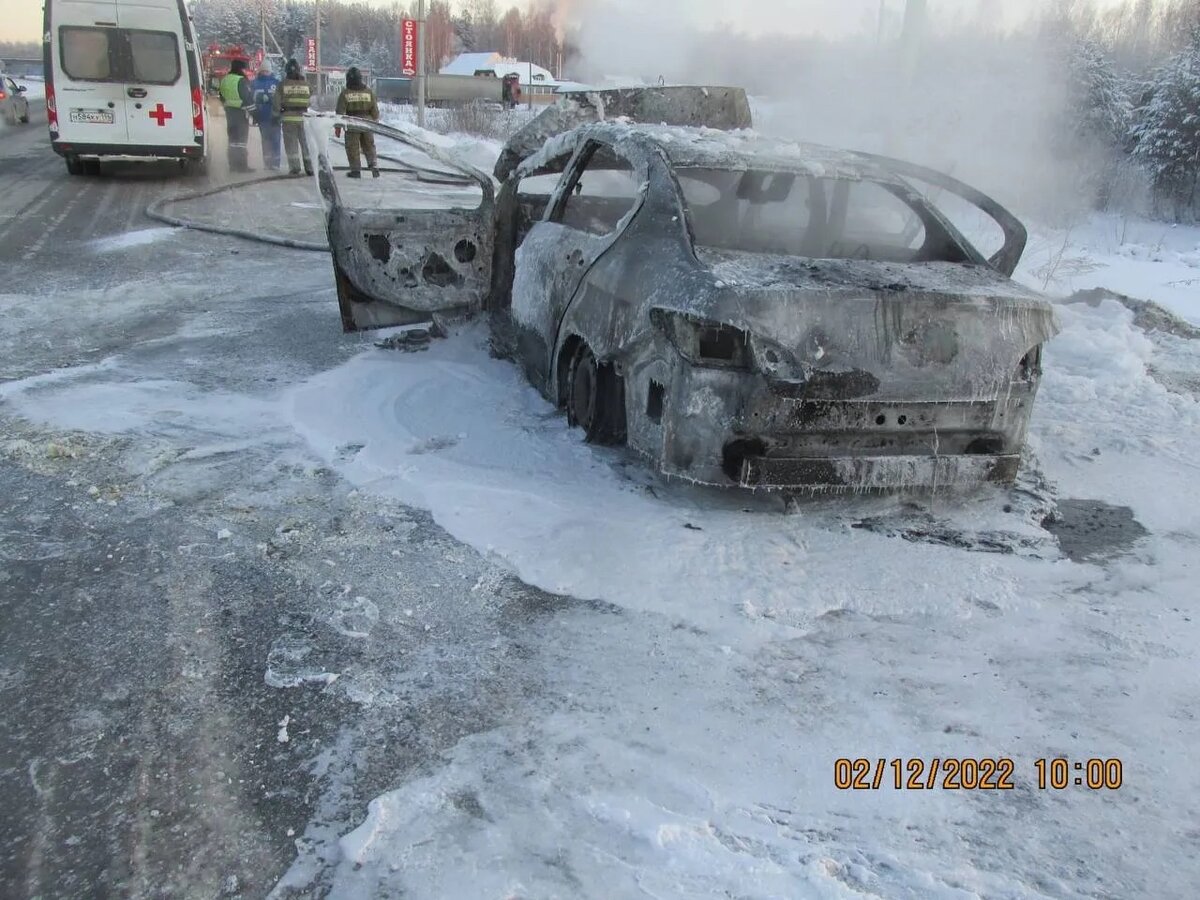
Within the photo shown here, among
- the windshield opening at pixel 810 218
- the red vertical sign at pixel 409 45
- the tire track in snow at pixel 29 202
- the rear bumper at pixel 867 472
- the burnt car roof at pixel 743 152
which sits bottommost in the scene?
→ the rear bumper at pixel 867 472

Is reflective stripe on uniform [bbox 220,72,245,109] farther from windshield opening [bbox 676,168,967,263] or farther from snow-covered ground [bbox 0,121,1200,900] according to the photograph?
windshield opening [bbox 676,168,967,263]

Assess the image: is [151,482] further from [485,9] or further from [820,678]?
[485,9]

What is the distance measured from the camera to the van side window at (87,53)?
1357 centimetres

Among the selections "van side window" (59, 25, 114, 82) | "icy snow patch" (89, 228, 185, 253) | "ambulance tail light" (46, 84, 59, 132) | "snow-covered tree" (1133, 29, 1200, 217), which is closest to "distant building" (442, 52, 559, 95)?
"snow-covered tree" (1133, 29, 1200, 217)

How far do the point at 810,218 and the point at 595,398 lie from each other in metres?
1.61

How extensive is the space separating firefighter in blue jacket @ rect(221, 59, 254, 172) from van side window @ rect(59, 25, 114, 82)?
3.56 metres

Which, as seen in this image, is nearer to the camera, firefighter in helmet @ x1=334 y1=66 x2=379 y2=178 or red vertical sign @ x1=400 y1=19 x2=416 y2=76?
firefighter in helmet @ x1=334 y1=66 x2=379 y2=178

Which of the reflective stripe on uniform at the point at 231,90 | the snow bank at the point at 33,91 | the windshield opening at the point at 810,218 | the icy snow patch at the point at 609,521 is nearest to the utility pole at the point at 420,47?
the reflective stripe on uniform at the point at 231,90

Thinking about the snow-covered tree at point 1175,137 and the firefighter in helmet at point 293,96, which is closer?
the firefighter in helmet at point 293,96

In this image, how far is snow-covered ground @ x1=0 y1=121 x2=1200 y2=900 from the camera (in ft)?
7.14

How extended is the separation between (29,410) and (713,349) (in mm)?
3678

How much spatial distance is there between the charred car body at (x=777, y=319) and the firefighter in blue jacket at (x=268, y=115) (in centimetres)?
1344

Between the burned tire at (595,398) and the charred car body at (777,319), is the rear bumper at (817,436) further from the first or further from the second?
the burned tire at (595,398)
